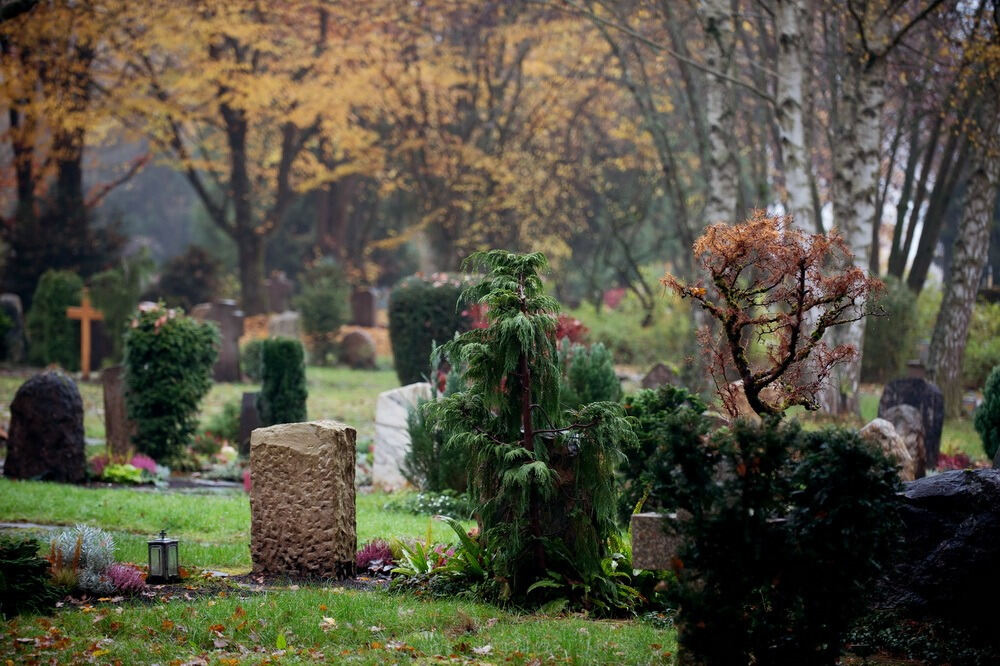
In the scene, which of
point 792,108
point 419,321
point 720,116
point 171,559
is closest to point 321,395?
point 419,321

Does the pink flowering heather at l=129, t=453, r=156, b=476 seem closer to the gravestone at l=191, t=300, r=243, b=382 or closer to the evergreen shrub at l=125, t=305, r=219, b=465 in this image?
the evergreen shrub at l=125, t=305, r=219, b=465

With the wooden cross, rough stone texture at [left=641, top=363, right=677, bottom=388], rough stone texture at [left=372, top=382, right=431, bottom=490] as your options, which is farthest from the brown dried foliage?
the wooden cross

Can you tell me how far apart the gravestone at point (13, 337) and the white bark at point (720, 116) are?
14773 mm

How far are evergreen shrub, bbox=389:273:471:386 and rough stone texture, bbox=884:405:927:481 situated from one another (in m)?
9.26

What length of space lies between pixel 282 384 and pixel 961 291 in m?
10.6

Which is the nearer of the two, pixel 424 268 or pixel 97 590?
pixel 97 590

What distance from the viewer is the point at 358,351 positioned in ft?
81.5

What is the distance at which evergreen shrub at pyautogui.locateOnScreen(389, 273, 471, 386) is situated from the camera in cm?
1931

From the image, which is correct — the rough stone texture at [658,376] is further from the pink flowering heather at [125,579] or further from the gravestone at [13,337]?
the gravestone at [13,337]

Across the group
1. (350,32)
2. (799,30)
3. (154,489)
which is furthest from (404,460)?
(350,32)

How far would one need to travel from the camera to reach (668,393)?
9188 mm

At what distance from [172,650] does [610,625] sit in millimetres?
2510

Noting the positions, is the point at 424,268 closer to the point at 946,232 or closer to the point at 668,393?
the point at 946,232

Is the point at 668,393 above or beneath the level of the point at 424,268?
beneath
